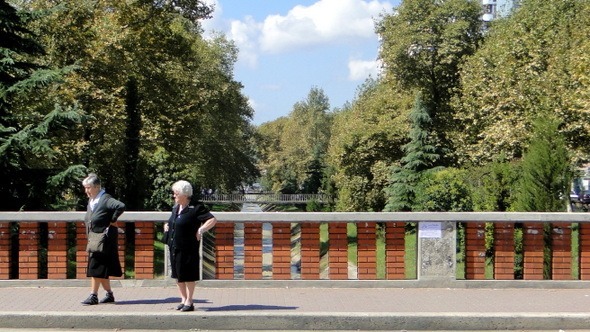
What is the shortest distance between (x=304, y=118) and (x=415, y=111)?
3432 inches

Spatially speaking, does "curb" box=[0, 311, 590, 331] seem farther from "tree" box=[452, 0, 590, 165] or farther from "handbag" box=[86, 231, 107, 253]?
"tree" box=[452, 0, 590, 165]

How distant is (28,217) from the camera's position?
1125cm

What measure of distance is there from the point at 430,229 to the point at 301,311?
297cm

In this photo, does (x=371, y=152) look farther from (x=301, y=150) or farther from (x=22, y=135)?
(x=301, y=150)

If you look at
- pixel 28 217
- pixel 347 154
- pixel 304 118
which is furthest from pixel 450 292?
pixel 304 118

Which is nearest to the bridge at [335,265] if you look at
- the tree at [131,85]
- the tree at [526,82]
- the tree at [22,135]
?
the tree at [22,135]

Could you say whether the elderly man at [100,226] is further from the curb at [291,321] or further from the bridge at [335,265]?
the curb at [291,321]

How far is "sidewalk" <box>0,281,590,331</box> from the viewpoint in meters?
9.13

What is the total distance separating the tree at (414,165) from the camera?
3828cm

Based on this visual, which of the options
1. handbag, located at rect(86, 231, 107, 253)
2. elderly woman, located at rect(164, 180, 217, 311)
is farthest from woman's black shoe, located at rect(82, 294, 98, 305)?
elderly woman, located at rect(164, 180, 217, 311)

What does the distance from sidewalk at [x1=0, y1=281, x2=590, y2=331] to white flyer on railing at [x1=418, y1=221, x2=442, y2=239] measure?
923 millimetres

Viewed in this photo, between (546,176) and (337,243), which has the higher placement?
(546,176)

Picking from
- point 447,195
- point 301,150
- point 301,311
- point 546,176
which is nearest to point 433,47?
Result: point 447,195

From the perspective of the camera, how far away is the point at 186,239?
9.38 metres
